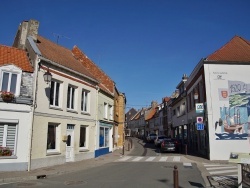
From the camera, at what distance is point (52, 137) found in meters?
17.7

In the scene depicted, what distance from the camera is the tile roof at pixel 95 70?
27.6 m

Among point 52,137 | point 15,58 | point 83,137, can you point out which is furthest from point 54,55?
point 83,137

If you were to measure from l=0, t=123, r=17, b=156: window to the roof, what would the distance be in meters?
3.35

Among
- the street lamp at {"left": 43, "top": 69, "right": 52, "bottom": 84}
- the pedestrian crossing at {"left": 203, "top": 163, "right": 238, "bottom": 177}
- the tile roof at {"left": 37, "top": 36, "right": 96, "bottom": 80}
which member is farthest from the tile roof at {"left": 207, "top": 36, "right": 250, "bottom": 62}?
the street lamp at {"left": 43, "top": 69, "right": 52, "bottom": 84}

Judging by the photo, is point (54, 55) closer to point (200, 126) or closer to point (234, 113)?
point (200, 126)

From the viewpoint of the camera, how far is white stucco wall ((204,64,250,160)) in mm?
20359

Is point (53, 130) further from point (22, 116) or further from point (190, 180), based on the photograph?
point (190, 180)

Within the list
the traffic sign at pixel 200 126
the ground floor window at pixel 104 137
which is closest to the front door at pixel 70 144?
the ground floor window at pixel 104 137

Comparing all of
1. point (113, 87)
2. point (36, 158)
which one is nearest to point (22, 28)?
point (36, 158)

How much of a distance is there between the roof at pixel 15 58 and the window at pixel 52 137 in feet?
12.9

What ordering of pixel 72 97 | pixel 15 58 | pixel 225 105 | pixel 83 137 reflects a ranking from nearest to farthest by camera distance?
pixel 15 58
pixel 72 97
pixel 225 105
pixel 83 137

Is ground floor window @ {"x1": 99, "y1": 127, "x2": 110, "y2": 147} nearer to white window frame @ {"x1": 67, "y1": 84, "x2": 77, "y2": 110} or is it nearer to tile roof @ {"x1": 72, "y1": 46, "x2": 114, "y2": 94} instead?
tile roof @ {"x1": 72, "y1": 46, "x2": 114, "y2": 94}

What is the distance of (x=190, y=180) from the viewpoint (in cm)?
1177

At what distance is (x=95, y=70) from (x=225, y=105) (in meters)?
13.7
